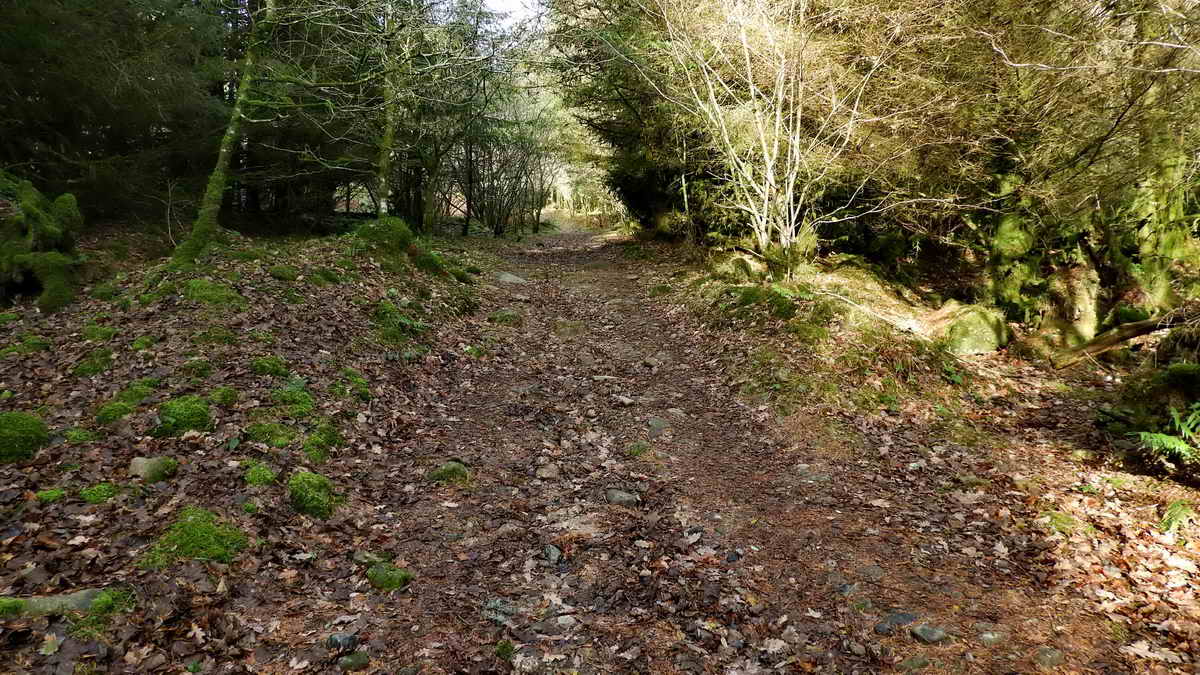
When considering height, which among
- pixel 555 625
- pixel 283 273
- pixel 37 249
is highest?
pixel 37 249

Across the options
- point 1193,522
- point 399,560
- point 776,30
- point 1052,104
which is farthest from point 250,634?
point 1052,104

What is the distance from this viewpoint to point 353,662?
3.75 m

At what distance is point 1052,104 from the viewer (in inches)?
380

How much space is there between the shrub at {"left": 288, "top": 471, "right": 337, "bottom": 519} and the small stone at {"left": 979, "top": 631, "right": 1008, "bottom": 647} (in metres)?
5.31

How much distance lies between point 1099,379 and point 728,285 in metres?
6.50

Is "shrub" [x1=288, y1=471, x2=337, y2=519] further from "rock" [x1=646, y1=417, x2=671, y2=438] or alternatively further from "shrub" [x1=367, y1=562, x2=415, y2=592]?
"rock" [x1=646, y1=417, x2=671, y2=438]

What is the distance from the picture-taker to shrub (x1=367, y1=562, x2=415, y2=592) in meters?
4.52

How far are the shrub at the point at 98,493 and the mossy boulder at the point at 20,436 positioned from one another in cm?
83

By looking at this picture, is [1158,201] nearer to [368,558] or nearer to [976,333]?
[976,333]

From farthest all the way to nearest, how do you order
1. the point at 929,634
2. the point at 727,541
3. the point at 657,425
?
1. the point at 657,425
2. the point at 727,541
3. the point at 929,634

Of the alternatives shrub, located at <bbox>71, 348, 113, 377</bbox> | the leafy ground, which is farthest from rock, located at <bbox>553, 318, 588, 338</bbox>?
shrub, located at <bbox>71, 348, 113, 377</bbox>

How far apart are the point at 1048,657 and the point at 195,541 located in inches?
238

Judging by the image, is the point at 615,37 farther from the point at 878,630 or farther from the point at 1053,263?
the point at 878,630

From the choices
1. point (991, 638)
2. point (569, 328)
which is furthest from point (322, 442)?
point (569, 328)
